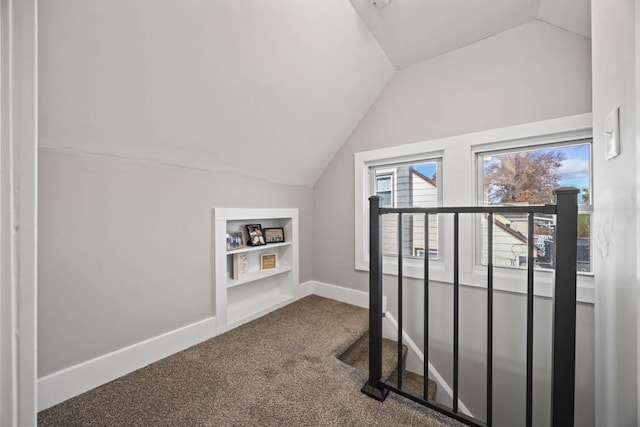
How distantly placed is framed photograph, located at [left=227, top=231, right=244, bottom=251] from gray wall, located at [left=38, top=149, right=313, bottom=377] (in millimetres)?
256

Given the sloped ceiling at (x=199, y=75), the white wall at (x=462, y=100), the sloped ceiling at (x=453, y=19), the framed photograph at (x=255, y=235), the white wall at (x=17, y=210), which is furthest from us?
the framed photograph at (x=255, y=235)

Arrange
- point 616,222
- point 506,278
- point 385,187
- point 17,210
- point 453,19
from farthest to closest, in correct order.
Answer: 1. point 385,187
2. point 506,278
3. point 453,19
4. point 616,222
5. point 17,210

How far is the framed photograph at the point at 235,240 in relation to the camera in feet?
6.91

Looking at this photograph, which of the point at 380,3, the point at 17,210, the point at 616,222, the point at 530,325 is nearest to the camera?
the point at 17,210

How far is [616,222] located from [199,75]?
1.87 metres

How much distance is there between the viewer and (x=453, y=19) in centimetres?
162

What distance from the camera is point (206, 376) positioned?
139 centimetres

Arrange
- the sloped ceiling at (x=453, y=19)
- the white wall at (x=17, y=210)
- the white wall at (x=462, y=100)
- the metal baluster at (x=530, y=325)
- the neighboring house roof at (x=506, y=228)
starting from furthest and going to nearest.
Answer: the neighboring house roof at (x=506, y=228)
the white wall at (x=462, y=100)
the sloped ceiling at (x=453, y=19)
the metal baluster at (x=530, y=325)
the white wall at (x=17, y=210)

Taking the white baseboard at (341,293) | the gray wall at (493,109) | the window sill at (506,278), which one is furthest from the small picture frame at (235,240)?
the window sill at (506,278)

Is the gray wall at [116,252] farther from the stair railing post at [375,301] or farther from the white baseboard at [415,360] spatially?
the white baseboard at [415,360]

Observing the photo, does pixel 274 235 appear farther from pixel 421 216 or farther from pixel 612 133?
pixel 612 133

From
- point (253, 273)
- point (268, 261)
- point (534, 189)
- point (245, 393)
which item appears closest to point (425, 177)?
point (534, 189)

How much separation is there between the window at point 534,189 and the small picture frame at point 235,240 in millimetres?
1952

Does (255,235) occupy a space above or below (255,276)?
above
